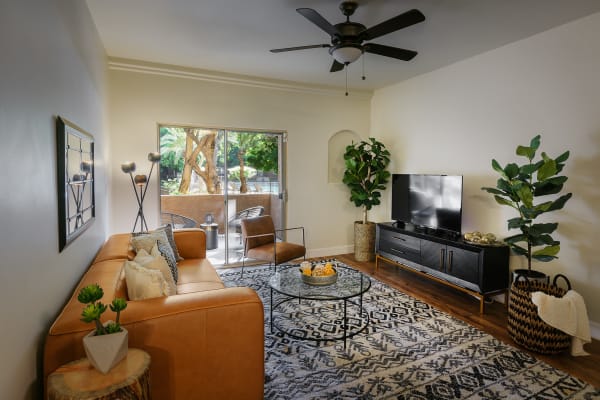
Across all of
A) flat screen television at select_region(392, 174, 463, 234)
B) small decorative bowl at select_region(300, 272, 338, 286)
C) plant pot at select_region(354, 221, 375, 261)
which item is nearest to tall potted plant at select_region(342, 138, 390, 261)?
plant pot at select_region(354, 221, 375, 261)

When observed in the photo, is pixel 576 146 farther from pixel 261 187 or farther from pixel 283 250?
pixel 261 187

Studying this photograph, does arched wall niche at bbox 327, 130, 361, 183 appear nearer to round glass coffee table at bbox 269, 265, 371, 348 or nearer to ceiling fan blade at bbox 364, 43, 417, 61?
round glass coffee table at bbox 269, 265, 371, 348

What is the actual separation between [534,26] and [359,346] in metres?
3.30

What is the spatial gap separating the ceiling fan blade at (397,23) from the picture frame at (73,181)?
7.01 ft

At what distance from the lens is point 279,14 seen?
2918 millimetres

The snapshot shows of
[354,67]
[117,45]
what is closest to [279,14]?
[354,67]

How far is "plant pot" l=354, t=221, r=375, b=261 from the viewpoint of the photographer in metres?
5.25

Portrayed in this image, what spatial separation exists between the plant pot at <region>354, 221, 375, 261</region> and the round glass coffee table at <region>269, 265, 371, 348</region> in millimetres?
1657

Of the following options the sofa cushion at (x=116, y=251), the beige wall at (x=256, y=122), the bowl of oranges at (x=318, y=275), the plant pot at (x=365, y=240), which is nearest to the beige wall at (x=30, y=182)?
the sofa cushion at (x=116, y=251)

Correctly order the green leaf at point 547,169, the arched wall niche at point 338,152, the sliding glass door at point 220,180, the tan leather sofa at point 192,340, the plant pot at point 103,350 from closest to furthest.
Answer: the plant pot at point 103,350 → the tan leather sofa at point 192,340 → the green leaf at point 547,169 → the sliding glass door at point 220,180 → the arched wall niche at point 338,152

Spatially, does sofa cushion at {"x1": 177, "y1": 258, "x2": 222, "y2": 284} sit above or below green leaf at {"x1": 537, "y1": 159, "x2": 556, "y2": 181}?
below

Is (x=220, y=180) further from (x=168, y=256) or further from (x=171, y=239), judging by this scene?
(x=168, y=256)

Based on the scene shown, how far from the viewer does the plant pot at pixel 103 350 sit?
1.32 m

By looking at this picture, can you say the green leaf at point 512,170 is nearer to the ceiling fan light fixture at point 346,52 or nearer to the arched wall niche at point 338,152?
the ceiling fan light fixture at point 346,52
